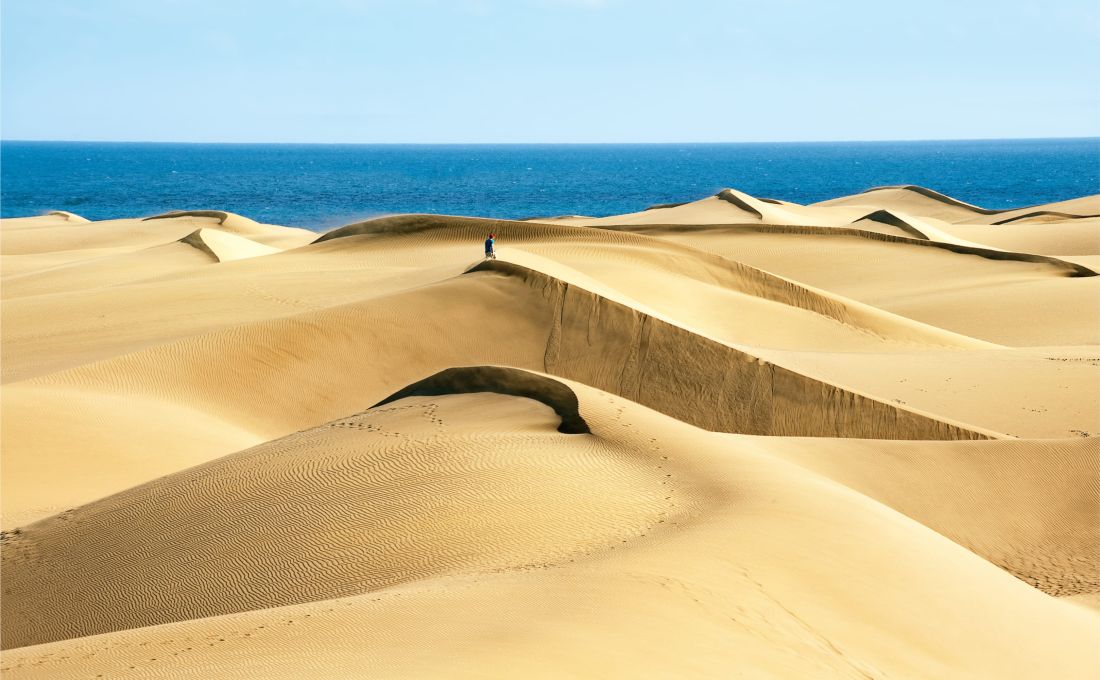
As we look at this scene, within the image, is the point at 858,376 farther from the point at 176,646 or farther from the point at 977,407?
the point at 176,646

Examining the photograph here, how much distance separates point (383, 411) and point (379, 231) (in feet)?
54.0

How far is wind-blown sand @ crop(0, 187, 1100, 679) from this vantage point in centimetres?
637

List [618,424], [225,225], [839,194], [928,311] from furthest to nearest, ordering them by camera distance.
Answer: [839,194], [225,225], [928,311], [618,424]

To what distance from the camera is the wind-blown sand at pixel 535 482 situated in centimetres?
637

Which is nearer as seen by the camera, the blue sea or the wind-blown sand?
the wind-blown sand

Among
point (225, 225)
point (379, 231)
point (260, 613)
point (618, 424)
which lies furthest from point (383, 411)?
point (225, 225)

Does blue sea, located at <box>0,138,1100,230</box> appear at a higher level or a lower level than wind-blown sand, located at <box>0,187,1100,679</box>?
lower

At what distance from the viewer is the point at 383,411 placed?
11.6m

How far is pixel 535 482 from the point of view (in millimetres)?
8898

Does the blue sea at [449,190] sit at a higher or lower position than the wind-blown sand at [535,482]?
lower

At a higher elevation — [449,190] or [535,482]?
[535,482]

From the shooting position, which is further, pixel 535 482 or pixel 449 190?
pixel 449 190

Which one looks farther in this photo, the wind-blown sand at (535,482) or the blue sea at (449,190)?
the blue sea at (449,190)

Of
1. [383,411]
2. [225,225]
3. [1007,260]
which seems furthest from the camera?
[225,225]
